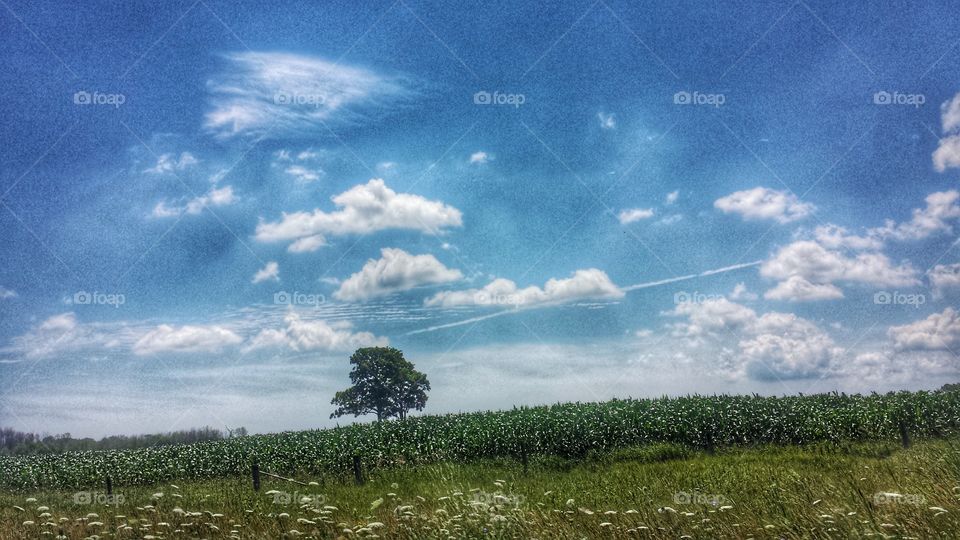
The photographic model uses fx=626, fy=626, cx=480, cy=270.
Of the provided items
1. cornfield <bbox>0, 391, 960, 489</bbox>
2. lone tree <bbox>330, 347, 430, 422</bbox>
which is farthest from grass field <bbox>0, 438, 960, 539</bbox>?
lone tree <bbox>330, 347, 430, 422</bbox>

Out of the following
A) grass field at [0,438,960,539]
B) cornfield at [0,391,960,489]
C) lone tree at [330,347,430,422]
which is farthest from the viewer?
lone tree at [330,347,430,422]

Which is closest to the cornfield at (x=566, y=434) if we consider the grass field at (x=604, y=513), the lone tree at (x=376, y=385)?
the grass field at (x=604, y=513)

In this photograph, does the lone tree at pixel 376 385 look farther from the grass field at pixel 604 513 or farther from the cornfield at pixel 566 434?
the grass field at pixel 604 513

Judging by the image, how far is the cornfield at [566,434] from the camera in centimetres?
2919

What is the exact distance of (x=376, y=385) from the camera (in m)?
67.3

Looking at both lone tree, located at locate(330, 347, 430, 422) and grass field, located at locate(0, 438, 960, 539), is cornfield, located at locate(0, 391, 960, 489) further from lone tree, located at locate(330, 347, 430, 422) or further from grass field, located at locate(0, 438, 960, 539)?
lone tree, located at locate(330, 347, 430, 422)

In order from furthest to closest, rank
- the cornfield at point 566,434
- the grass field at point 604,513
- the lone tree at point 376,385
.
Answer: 1. the lone tree at point 376,385
2. the cornfield at point 566,434
3. the grass field at point 604,513

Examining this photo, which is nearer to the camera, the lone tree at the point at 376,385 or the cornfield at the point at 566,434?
the cornfield at the point at 566,434

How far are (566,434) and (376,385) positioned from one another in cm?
4126

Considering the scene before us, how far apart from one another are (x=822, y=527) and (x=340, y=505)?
35.7 ft

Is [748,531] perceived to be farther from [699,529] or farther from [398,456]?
[398,456]

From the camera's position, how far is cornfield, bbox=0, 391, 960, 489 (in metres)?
29.2

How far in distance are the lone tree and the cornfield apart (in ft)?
99.5

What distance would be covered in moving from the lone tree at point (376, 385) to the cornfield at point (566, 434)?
30.3 m
